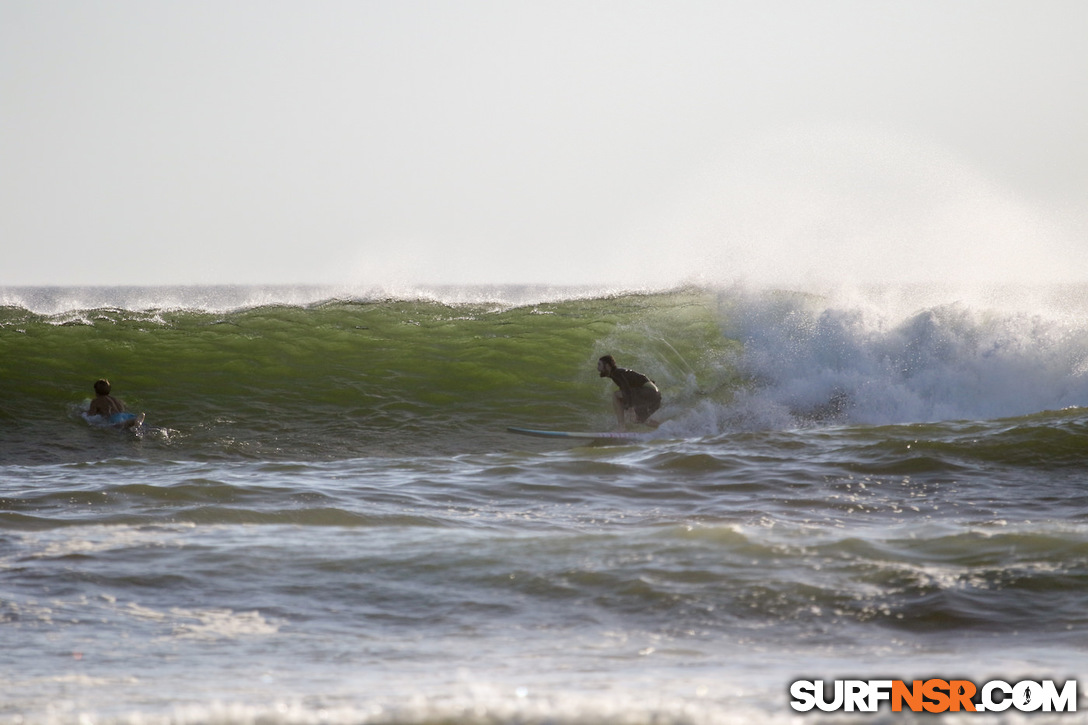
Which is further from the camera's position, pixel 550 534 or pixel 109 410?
pixel 109 410

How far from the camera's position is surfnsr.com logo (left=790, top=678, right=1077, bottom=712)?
2.91 m

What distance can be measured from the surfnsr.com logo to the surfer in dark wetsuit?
9.55m

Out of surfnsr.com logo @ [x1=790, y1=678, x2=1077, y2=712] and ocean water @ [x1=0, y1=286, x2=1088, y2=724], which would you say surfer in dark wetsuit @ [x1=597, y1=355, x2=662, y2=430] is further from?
surfnsr.com logo @ [x1=790, y1=678, x2=1077, y2=712]

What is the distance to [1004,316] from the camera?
15.7 metres

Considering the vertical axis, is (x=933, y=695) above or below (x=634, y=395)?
below

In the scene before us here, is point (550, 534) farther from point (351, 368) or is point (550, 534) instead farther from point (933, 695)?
point (351, 368)

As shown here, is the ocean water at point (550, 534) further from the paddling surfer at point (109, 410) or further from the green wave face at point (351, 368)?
the paddling surfer at point (109, 410)

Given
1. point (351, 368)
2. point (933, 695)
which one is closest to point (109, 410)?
point (351, 368)

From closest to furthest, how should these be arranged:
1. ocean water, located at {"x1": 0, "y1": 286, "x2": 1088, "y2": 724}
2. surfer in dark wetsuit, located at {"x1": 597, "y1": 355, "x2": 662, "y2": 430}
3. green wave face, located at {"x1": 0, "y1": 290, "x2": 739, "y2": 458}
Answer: ocean water, located at {"x1": 0, "y1": 286, "x2": 1088, "y2": 724}
surfer in dark wetsuit, located at {"x1": 597, "y1": 355, "x2": 662, "y2": 430}
green wave face, located at {"x1": 0, "y1": 290, "x2": 739, "y2": 458}

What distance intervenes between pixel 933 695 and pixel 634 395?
9.90 meters

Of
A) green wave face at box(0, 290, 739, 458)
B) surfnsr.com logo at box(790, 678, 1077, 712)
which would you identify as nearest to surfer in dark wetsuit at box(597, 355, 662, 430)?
green wave face at box(0, 290, 739, 458)

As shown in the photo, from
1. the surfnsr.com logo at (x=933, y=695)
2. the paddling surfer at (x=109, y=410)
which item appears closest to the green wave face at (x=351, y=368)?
the paddling surfer at (x=109, y=410)

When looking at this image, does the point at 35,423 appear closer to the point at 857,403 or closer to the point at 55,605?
the point at 55,605

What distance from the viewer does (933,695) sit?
10.4 ft
